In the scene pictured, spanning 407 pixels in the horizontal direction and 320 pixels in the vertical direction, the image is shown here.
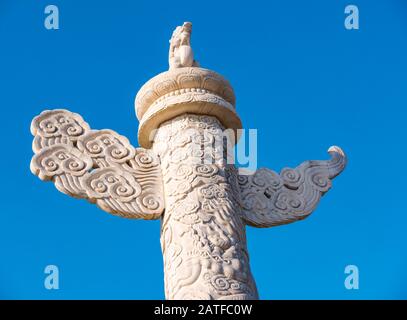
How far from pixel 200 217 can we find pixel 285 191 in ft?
3.88

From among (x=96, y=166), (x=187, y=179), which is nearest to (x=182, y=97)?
(x=187, y=179)

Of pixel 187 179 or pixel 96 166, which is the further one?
pixel 96 166

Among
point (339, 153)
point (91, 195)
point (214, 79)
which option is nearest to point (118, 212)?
point (91, 195)

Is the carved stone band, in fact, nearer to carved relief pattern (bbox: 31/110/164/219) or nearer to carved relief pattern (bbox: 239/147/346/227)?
carved relief pattern (bbox: 31/110/164/219)

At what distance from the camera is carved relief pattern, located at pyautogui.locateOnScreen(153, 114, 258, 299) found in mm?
4973

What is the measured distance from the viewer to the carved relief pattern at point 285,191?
5965 millimetres

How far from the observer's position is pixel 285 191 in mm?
6246

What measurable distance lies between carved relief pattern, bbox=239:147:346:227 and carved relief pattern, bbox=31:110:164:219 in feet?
2.66

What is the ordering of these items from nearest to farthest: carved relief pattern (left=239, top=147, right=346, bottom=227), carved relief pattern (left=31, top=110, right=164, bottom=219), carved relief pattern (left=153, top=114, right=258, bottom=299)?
carved relief pattern (left=153, top=114, right=258, bottom=299) → carved relief pattern (left=31, top=110, right=164, bottom=219) → carved relief pattern (left=239, top=147, right=346, bottom=227)

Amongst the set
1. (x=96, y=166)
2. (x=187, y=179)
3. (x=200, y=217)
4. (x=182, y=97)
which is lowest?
(x=200, y=217)

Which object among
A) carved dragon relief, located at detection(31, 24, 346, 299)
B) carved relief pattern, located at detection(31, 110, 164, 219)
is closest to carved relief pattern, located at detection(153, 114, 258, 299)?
carved dragon relief, located at detection(31, 24, 346, 299)

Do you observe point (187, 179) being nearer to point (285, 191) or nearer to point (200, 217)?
point (200, 217)

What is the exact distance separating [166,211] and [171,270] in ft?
1.82

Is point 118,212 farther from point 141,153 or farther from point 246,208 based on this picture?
point 246,208
